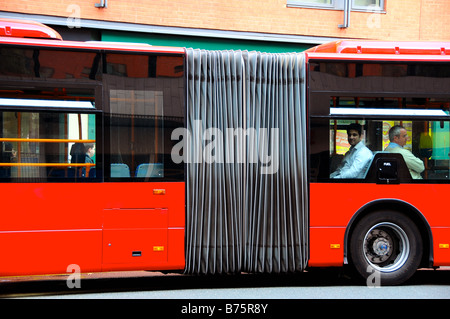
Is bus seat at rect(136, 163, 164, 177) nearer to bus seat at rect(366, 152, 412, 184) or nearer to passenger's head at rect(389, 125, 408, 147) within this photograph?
bus seat at rect(366, 152, 412, 184)

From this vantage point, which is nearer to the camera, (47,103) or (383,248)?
(47,103)

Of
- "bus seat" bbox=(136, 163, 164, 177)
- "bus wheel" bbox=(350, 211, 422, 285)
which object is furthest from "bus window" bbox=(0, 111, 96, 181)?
"bus wheel" bbox=(350, 211, 422, 285)

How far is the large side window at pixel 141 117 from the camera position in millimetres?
6309

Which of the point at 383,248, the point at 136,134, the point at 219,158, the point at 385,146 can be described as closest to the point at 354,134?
the point at 385,146

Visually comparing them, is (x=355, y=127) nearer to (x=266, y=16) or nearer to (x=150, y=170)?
(x=150, y=170)

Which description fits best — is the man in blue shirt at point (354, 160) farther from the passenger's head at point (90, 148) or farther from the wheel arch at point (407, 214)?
the passenger's head at point (90, 148)

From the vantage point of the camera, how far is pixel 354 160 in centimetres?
669

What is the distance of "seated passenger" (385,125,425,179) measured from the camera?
673cm

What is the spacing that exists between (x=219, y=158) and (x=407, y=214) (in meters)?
2.47

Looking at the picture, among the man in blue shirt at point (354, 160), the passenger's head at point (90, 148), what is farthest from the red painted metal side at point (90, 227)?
the man in blue shirt at point (354, 160)
